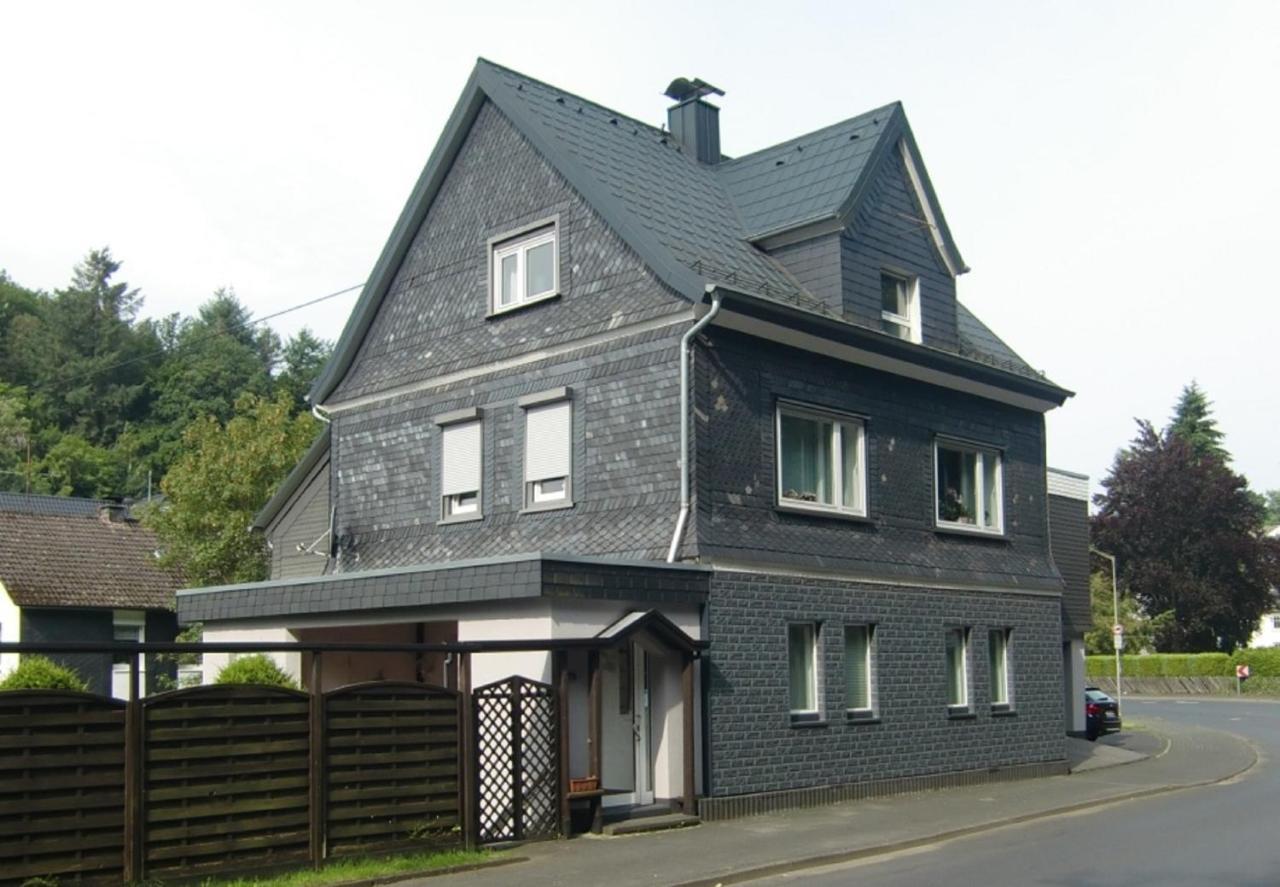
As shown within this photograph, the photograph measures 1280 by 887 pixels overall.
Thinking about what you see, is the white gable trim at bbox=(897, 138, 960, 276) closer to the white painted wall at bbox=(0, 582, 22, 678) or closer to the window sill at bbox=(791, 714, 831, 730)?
the window sill at bbox=(791, 714, 831, 730)

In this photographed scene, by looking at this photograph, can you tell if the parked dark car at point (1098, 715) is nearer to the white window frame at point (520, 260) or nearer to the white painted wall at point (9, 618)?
the white window frame at point (520, 260)

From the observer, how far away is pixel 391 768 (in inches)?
546

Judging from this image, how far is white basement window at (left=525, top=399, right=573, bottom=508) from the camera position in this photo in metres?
20.0

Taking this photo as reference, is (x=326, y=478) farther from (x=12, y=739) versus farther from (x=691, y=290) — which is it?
(x=12, y=739)

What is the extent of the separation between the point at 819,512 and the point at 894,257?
A: 458cm

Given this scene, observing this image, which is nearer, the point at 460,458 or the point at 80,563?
the point at 460,458

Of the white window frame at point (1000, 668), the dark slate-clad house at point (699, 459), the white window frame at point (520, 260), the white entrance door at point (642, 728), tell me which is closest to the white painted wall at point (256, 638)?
the dark slate-clad house at point (699, 459)

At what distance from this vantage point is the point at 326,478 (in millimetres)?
26953

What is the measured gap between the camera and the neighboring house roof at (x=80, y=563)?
3419cm

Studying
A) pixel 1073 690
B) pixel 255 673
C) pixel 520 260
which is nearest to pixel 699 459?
pixel 520 260

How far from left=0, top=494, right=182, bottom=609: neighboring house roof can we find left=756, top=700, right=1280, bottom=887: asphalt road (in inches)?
957

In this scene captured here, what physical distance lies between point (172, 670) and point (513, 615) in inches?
891

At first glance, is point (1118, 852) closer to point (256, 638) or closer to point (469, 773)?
point (469, 773)

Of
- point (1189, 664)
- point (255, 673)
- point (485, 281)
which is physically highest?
point (485, 281)
